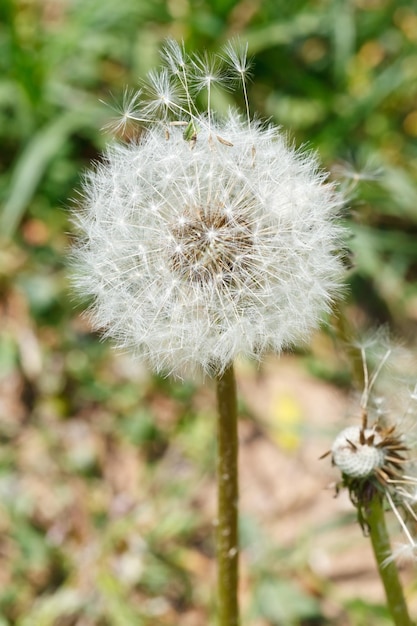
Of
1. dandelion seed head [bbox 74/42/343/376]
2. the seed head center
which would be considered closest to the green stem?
dandelion seed head [bbox 74/42/343/376]

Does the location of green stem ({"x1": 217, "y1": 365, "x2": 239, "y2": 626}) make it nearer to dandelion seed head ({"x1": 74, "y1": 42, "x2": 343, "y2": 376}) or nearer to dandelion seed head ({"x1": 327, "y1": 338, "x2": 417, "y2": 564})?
dandelion seed head ({"x1": 74, "y1": 42, "x2": 343, "y2": 376})

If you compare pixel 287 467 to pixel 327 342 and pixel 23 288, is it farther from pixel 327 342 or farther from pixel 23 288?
pixel 23 288

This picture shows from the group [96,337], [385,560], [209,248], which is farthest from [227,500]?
[96,337]

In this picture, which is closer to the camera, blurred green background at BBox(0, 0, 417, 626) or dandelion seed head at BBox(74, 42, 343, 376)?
dandelion seed head at BBox(74, 42, 343, 376)

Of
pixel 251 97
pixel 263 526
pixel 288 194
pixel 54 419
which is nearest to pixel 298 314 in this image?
pixel 288 194

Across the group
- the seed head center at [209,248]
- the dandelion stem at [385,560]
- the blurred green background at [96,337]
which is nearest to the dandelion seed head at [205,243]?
the seed head center at [209,248]
